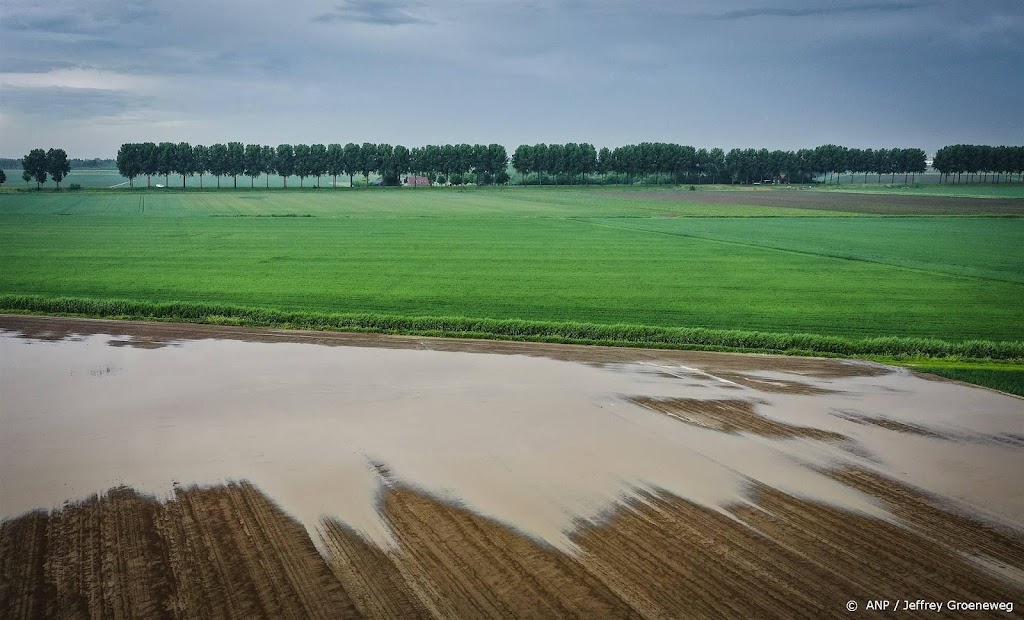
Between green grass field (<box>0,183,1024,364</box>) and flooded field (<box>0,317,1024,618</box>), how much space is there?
7.78m

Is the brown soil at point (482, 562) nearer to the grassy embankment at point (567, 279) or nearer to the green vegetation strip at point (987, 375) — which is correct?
the green vegetation strip at point (987, 375)

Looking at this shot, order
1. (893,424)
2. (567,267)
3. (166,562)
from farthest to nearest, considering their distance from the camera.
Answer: (567,267), (893,424), (166,562)

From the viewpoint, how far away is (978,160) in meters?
185

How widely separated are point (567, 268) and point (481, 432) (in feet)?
82.9

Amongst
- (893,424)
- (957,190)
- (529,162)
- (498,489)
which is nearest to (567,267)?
(893,424)

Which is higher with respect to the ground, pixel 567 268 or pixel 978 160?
pixel 978 160

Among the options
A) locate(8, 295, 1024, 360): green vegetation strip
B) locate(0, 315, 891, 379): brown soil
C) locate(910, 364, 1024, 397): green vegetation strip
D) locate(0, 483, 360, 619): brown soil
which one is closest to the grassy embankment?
locate(8, 295, 1024, 360): green vegetation strip

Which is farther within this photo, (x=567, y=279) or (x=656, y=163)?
(x=656, y=163)

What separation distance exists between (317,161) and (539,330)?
523 ft

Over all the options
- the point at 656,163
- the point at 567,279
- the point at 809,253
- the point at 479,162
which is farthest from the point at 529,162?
the point at 567,279

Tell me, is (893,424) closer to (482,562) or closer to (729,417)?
(729,417)

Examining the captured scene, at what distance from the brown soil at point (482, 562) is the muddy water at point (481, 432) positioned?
0.51 metres

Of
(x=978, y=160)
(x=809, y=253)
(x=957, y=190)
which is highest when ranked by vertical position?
(x=978, y=160)

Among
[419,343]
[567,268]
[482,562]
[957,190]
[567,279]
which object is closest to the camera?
[482,562]
